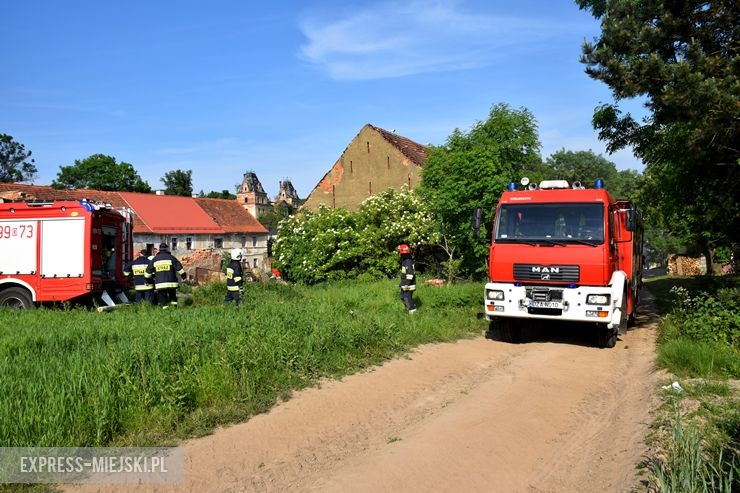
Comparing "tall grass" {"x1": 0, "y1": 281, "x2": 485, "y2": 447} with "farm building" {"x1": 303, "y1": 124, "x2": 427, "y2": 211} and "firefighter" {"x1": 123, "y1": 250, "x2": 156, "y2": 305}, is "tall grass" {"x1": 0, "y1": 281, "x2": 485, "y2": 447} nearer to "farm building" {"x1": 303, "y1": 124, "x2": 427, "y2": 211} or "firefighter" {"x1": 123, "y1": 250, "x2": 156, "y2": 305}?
"firefighter" {"x1": 123, "y1": 250, "x2": 156, "y2": 305}

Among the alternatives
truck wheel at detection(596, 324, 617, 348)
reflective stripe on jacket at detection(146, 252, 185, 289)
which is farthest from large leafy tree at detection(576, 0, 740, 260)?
reflective stripe on jacket at detection(146, 252, 185, 289)

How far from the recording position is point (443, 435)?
18.2 feet

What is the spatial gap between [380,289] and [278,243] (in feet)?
37.5

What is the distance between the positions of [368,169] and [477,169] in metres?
16.2

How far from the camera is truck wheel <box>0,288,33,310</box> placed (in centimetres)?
1428

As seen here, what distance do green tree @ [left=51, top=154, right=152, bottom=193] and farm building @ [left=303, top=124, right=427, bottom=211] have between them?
4550 cm

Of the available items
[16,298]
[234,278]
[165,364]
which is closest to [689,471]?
[165,364]

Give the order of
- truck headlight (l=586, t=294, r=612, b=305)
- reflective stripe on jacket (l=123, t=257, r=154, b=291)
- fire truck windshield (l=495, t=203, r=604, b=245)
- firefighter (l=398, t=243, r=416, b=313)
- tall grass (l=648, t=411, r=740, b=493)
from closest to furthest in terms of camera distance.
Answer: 1. tall grass (l=648, t=411, r=740, b=493)
2. truck headlight (l=586, t=294, r=612, b=305)
3. fire truck windshield (l=495, t=203, r=604, b=245)
4. firefighter (l=398, t=243, r=416, b=313)
5. reflective stripe on jacket (l=123, t=257, r=154, b=291)

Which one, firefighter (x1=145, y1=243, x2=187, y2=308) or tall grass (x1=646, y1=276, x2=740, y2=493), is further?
firefighter (x1=145, y1=243, x2=187, y2=308)

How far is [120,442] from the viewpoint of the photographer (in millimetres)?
5078

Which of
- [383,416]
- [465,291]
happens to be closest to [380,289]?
[465,291]

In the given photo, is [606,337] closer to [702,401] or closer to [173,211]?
[702,401]

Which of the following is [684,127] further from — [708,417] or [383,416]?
[383,416]

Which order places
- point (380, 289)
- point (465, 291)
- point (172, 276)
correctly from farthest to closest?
point (380, 289)
point (465, 291)
point (172, 276)
